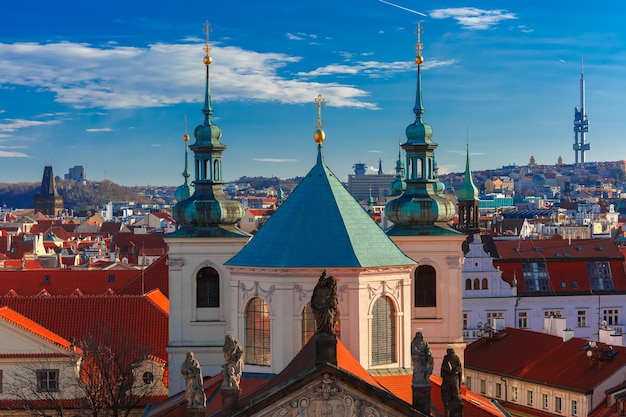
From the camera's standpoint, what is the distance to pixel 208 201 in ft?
154

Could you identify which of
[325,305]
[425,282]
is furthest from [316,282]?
[325,305]

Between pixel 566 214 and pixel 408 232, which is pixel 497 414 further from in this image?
pixel 566 214

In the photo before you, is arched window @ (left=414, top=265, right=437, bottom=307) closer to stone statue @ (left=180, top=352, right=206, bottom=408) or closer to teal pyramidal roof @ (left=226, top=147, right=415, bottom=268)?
teal pyramidal roof @ (left=226, top=147, right=415, bottom=268)

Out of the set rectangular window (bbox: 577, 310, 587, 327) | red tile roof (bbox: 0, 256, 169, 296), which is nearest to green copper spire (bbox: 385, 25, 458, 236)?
red tile roof (bbox: 0, 256, 169, 296)

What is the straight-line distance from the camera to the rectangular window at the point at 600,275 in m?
87.4

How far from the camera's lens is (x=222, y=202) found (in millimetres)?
47031

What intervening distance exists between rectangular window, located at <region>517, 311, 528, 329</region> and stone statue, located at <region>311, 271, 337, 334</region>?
5861 cm

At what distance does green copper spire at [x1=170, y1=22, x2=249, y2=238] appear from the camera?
46.5 meters

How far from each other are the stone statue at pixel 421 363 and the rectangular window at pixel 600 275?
204ft

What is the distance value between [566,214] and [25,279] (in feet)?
448

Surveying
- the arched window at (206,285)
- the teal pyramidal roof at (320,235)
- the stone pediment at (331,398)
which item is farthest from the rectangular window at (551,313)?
the stone pediment at (331,398)

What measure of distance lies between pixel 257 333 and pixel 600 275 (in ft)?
180

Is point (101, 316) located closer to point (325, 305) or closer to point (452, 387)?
point (325, 305)

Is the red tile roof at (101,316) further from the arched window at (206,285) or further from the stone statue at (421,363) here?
the stone statue at (421,363)
